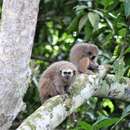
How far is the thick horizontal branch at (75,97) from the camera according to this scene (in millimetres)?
3314

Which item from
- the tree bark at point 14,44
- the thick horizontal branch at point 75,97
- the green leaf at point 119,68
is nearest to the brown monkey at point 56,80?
the thick horizontal branch at point 75,97

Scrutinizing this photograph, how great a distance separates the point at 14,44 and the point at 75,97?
73 centimetres

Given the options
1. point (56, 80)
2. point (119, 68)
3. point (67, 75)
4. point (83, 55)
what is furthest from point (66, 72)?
point (83, 55)

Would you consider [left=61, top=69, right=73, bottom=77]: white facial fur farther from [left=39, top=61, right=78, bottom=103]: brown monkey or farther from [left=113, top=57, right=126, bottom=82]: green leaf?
[left=113, top=57, right=126, bottom=82]: green leaf

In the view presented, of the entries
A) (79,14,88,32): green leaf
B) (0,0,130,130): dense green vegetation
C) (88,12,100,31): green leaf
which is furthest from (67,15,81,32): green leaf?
(88,12,100,31): green leaf

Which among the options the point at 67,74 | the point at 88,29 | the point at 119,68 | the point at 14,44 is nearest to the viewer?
the point at 14,44

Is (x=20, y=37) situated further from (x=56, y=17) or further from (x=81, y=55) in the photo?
(x=56, y=17)

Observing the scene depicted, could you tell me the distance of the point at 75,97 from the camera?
388 centimetres

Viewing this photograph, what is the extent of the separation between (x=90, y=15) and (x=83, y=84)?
1023 millimetres

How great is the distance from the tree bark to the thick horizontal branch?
25 centimetres

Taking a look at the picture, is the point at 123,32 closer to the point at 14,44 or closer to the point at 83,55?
the point at 83,55

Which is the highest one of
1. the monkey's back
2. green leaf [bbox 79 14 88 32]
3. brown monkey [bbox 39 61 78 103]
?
green leaf [bbox 79 14 88 32]

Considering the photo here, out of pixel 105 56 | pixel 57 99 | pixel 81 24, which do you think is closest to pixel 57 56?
pixel 105 56

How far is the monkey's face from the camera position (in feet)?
15.2
